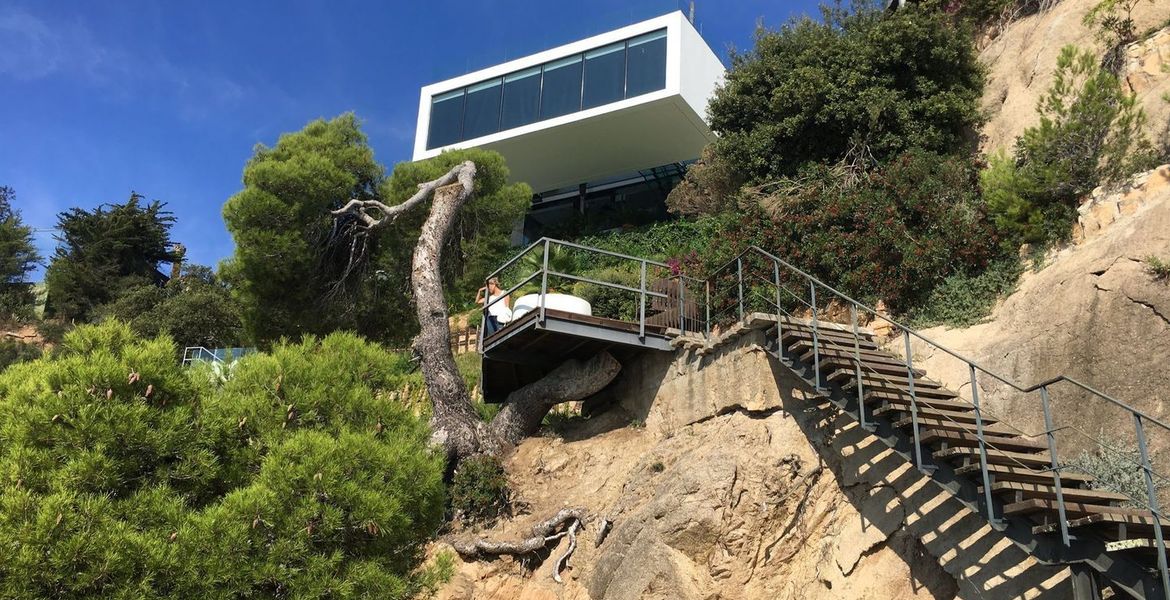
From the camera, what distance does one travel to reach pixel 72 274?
111 feet

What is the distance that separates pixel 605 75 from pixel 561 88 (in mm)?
1462

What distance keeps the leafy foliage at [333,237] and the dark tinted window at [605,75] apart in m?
8.11

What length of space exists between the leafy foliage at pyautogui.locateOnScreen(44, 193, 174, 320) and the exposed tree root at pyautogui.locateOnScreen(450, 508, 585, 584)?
27.0 meters

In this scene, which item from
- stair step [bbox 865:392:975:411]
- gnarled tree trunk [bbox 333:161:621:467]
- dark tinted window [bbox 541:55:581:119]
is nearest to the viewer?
stair step [bbox 865:392:975:411]

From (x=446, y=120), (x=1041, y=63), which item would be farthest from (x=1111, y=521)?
(x=446, y=120)

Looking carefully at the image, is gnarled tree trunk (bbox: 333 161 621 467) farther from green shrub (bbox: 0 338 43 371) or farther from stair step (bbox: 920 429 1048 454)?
green shrub (bbox: 0 338 43 371)

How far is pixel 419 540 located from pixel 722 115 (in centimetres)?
1216

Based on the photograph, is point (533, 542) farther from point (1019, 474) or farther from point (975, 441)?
point (1019, 474)

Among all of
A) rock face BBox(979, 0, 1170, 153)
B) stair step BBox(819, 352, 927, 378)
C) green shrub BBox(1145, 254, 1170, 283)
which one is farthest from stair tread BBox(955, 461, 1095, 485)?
rock face BBox(979, 0, 1170, 153)

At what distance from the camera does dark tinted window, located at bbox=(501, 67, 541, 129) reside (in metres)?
26.2

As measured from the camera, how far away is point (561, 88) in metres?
25.9

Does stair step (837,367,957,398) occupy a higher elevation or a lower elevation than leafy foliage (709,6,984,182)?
lower

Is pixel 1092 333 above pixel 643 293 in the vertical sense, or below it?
below

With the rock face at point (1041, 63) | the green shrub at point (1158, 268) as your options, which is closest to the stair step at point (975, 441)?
the green shrub at point (1158, 268)
